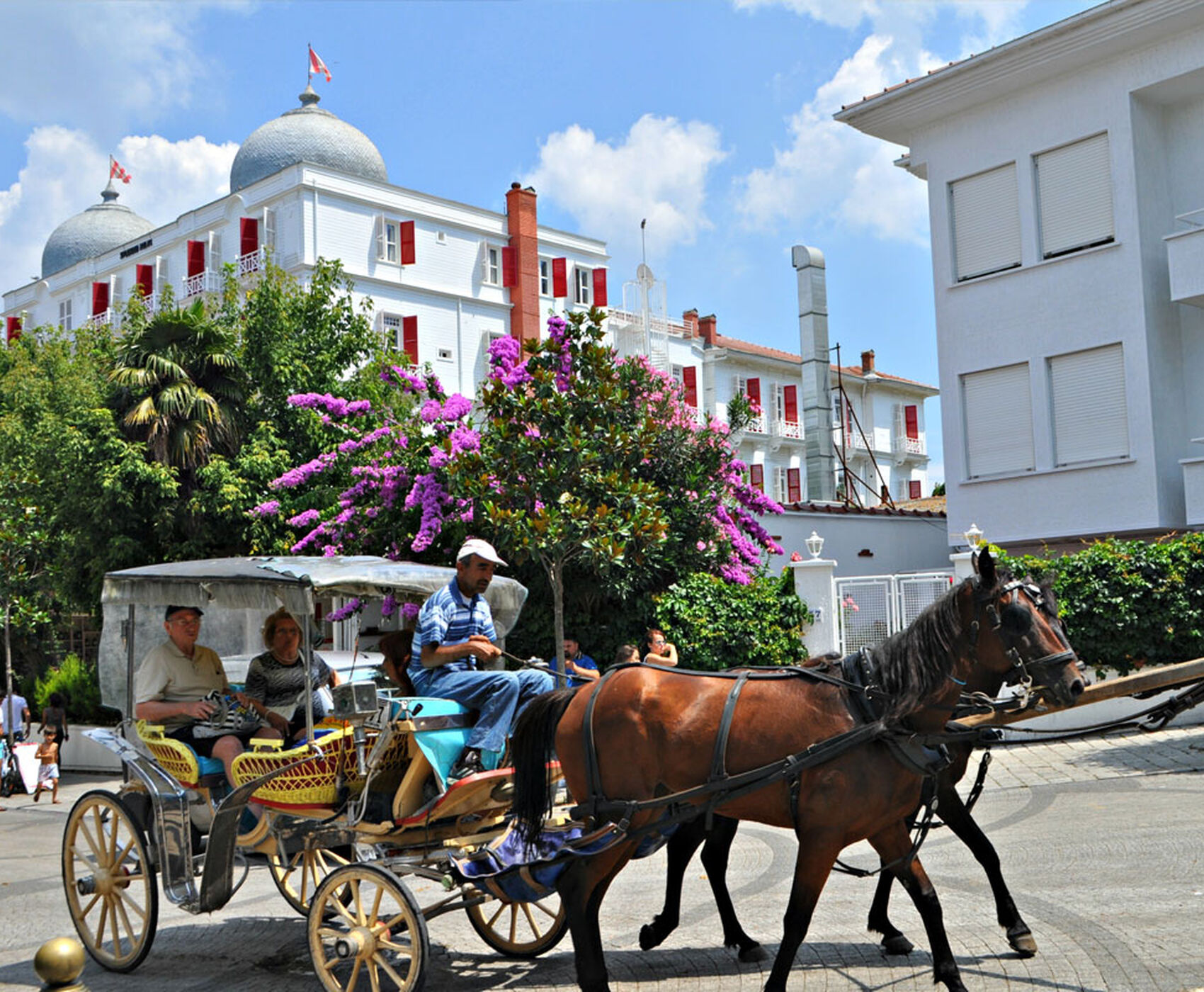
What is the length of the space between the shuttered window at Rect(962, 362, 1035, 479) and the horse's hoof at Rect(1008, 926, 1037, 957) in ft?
47.9

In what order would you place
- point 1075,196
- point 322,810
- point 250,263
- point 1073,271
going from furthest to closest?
1. point 250,263
2. point 1075,196
3. point 1073,271
4. point 322,810

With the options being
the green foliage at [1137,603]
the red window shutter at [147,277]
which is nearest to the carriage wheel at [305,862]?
the green foliage at [1137,603]

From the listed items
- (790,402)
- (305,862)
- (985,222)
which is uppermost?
(790,402)

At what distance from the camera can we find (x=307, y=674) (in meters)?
7.25

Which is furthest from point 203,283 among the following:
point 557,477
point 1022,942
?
point 1022,942

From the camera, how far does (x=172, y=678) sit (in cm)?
816

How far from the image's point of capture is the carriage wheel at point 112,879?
7.52 meters

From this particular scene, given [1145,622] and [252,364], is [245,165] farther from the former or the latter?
[1145,622]

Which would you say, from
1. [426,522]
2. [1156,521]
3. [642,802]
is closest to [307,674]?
[642,802]

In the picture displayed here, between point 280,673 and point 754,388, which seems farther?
point 754,388

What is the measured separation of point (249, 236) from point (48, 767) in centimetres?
2463

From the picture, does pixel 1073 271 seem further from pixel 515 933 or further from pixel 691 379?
pixel 691 379

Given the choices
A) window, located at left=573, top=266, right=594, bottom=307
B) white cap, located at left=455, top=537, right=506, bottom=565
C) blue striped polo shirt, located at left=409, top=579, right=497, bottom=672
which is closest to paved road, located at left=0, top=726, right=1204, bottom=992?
blue striped polo shirt, located at left=409, top=579, right=497, bottom=672

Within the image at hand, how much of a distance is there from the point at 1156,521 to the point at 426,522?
36.5 ft
